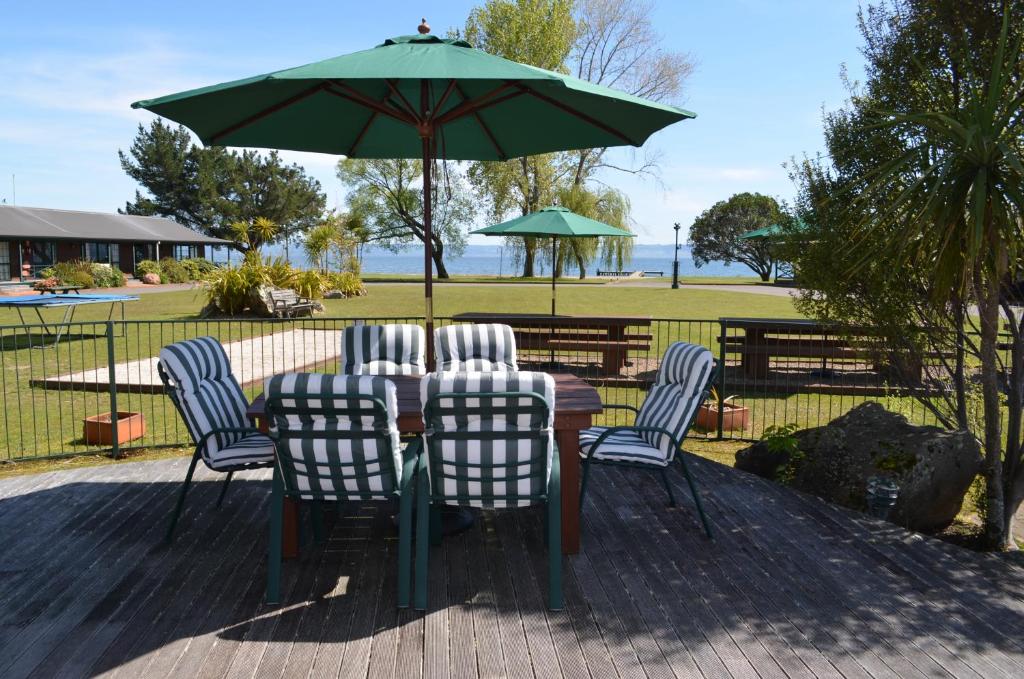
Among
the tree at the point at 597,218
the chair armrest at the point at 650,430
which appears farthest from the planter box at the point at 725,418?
the tree at the point at 597,218

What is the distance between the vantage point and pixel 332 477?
10.8 ft

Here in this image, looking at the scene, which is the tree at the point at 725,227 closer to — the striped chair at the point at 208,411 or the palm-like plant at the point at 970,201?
the palm-like plant at the point at 970,201

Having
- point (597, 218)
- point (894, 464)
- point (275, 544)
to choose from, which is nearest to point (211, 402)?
point (275, 544)

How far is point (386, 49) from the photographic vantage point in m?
3.90

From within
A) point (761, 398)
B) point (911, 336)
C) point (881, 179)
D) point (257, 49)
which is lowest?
point (761, 398)

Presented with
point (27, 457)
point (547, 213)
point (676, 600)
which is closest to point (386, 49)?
point (676, 600)

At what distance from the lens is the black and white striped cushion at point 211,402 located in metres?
3.95

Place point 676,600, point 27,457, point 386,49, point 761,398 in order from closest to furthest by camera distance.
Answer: point 676,600
point 386,49
point 27,457
point 761,398

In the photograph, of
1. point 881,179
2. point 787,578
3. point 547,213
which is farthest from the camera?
point 547,213

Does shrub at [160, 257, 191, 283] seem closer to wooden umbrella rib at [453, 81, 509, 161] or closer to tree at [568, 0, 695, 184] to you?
tree at [568, 0, 695, 184]

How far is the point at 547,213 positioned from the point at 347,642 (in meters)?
9.98

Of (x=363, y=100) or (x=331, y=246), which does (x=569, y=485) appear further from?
(x=331, y=246)

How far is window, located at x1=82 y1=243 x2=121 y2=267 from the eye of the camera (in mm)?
35569

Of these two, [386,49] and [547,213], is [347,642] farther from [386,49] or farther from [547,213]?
[547,213]
